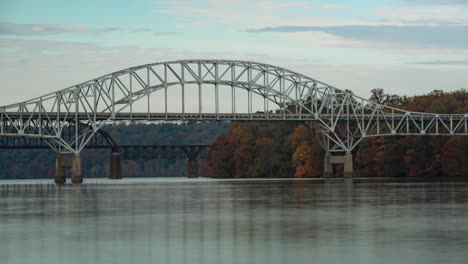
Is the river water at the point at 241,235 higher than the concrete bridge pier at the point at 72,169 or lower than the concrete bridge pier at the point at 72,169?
lower

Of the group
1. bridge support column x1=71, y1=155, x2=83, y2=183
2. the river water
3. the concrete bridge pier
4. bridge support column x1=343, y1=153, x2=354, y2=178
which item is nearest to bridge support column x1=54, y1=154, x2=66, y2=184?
the concrete bridge pier

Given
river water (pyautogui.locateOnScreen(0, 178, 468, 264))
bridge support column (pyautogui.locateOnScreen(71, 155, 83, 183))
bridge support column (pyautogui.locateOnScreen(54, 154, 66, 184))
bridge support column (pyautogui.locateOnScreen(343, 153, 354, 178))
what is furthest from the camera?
bridge support column (pyautogui.locateOnScreen(343, 153, 354, 178))

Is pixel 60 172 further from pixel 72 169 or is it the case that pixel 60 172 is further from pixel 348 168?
pixel 348 168

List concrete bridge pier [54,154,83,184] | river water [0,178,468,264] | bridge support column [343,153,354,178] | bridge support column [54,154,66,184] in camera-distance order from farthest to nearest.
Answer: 1. bridge support column [343,153,354,178]
2. bridge support column [54,154,66,184]
3. concrete bridge pier [54,154,83,184]
4. river water [0,178,468,264]

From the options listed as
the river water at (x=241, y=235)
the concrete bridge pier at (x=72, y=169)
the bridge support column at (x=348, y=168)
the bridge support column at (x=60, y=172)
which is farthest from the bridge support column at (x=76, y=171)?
the river water at (x=241, y=235)

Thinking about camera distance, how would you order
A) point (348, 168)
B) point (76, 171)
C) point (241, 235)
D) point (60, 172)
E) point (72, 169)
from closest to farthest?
point (241, 235) < point (76, 171) < point (72, 169) < point (60, 172) < point (348, 168)

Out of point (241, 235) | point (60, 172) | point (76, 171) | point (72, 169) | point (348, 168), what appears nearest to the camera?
point (241, 235)

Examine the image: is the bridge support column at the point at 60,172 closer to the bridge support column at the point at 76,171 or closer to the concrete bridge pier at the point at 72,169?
the concrete bridge pier at the point at 72,169

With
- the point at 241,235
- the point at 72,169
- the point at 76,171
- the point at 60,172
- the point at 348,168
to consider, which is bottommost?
the point at 241,235

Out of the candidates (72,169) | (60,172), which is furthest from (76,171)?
(60,172)

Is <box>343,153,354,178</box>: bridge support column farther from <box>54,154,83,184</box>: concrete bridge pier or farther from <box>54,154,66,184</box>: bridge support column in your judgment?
<box>54,154,66,184</box>: bridge support column

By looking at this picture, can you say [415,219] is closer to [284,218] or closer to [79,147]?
[284,218]

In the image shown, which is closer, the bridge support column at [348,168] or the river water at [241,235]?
the river water at [241,235]

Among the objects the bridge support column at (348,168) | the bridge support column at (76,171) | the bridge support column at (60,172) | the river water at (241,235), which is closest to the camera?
the river water at (241,235)
